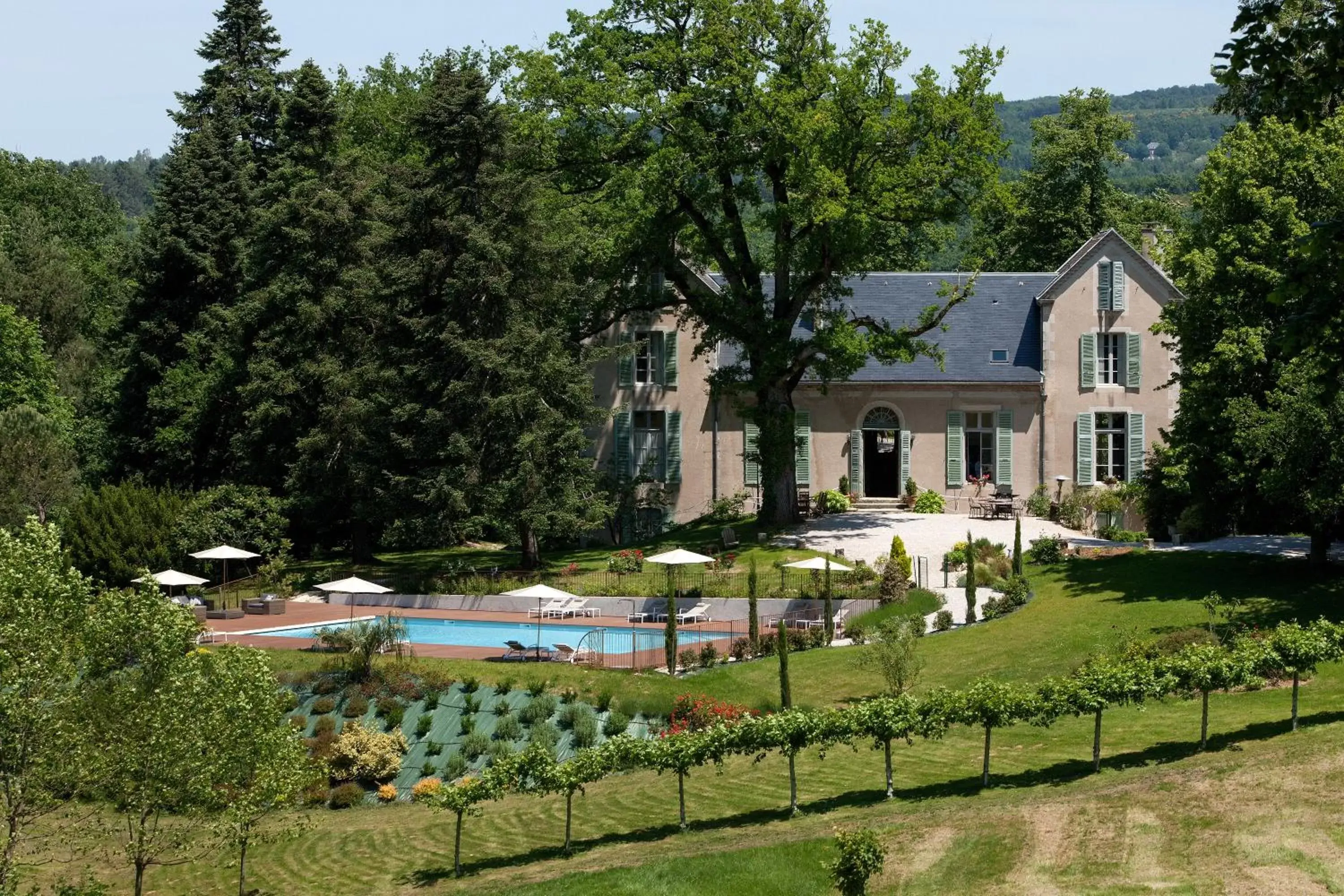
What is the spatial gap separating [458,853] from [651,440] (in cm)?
3017

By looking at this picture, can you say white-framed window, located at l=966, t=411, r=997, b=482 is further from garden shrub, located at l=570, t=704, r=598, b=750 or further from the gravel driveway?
garden shrub, located at l=570, t=704, r=598, b=750

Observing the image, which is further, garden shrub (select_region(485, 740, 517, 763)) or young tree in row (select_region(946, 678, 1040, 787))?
garden shrub (select_region(485, 740, 517, 763))

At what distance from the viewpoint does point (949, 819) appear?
800 inches

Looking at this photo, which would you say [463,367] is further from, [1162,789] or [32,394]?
[1162,789]

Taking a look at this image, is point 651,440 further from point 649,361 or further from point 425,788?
point 425,788

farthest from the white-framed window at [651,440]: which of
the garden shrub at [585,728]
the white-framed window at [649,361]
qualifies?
the garden shrub at [585,728]

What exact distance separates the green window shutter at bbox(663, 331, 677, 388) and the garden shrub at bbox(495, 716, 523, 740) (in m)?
23.3

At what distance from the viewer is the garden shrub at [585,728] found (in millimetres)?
28312

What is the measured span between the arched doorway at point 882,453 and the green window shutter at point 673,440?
625 centimetres

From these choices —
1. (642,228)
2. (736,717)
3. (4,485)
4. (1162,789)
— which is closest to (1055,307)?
(642,228)

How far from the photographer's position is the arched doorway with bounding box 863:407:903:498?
165ft

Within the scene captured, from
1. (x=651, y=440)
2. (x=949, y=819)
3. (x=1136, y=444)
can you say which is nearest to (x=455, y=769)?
(x=949, y=819)

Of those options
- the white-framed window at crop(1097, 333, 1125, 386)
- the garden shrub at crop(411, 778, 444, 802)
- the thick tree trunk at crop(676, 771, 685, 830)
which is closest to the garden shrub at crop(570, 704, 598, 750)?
the garden shrub at crop(411, 778, 444, 802)

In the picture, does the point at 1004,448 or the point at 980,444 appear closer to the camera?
the point at 1004,448
